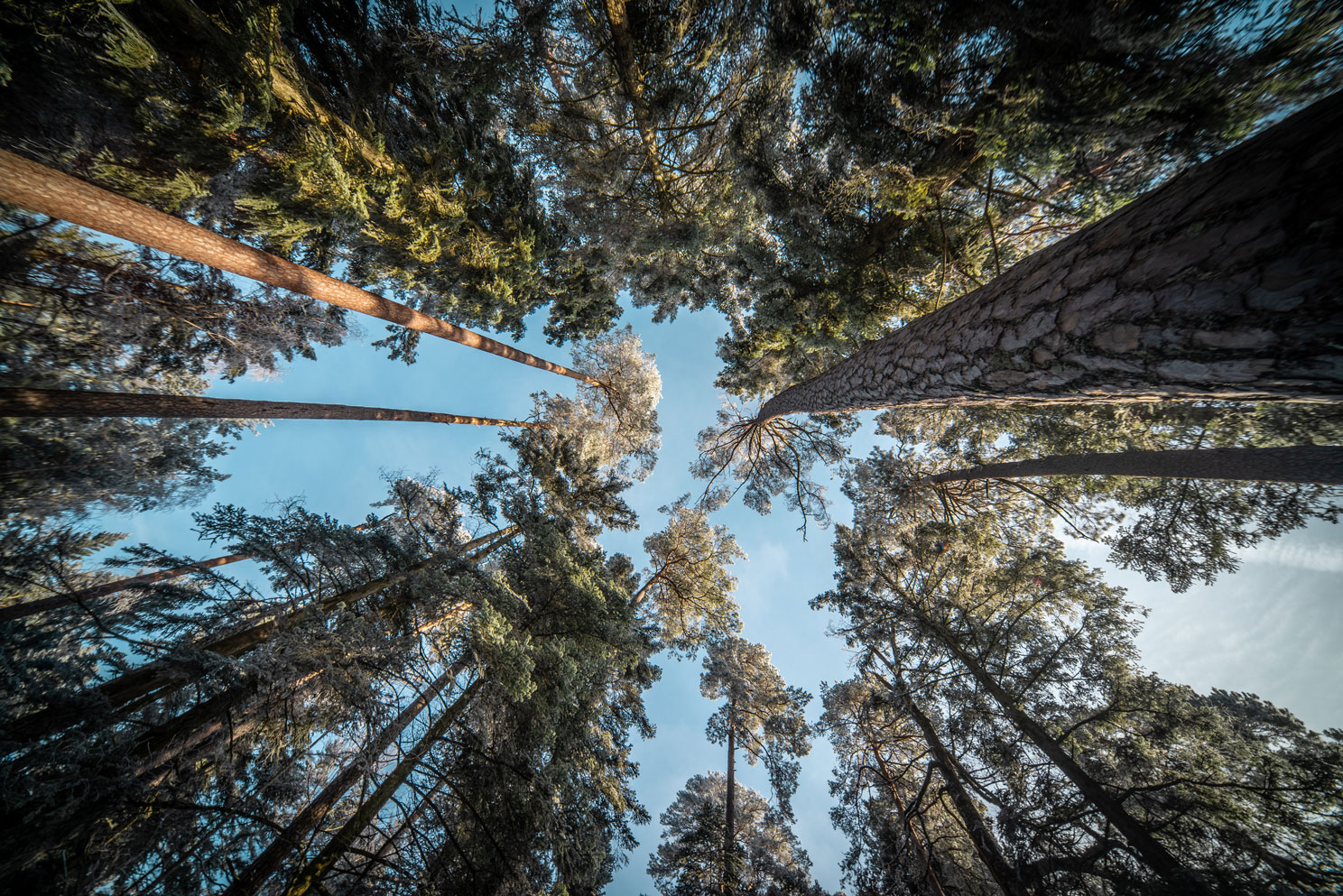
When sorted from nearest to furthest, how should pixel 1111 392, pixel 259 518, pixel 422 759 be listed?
pixel 1111 392 < pixel 422 759 < pixel 259 518

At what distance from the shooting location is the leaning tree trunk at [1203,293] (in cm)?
125

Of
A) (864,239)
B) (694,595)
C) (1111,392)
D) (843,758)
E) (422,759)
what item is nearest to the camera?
(1111,392)

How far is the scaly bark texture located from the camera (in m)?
3.97

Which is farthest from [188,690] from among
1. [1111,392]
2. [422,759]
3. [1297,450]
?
[1297,450]

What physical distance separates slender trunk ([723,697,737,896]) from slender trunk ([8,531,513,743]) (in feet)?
25.9

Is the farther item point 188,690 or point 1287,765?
point 1287,765

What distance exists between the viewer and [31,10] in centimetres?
406

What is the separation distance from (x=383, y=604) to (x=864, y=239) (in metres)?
9.76

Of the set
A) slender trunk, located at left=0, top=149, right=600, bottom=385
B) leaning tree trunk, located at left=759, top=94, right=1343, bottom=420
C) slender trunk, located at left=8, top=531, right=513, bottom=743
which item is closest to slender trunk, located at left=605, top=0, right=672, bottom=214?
slender trunk, located at left=0, top=149, right=600, bottom=385

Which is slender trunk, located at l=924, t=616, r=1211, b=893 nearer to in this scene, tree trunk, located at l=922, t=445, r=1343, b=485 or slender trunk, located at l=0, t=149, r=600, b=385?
tree trunk, located at l=922, t=445, r=1343, b=485

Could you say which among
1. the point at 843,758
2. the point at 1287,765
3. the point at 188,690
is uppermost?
the point at 1287,765

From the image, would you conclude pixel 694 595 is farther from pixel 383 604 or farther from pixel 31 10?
pixel 31 10

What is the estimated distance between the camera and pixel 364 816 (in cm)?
408

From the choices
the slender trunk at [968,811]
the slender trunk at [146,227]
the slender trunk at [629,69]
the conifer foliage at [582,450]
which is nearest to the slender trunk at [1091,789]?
the conifer foliage at [582,450]
